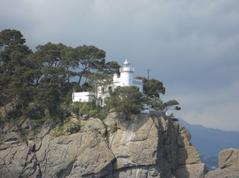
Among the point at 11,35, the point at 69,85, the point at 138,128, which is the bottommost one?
the point at 138,128

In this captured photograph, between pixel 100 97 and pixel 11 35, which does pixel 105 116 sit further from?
pixel 11 35

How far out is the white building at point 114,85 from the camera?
230ft

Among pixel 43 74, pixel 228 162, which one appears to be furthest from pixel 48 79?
pixel 228 162

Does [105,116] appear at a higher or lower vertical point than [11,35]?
lower

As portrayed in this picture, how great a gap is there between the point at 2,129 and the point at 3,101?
3999mm

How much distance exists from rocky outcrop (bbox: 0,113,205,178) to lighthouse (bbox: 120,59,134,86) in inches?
177

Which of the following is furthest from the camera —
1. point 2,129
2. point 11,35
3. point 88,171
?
point 11,35

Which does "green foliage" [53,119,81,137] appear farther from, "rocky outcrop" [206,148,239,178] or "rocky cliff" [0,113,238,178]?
"rocky outcrop" [206,148,239,178]

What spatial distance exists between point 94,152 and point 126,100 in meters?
5.83

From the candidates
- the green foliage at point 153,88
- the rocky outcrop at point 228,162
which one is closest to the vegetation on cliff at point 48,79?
the green foliage at point 153,88

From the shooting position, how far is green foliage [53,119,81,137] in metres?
66.4

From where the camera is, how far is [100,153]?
2549 inches

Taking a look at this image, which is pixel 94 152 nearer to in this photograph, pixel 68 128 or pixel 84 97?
pixel 68 128

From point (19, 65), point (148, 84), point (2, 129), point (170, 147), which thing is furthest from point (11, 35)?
point (170, 147)
